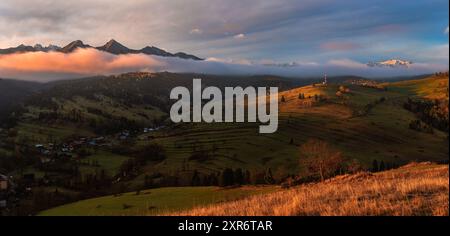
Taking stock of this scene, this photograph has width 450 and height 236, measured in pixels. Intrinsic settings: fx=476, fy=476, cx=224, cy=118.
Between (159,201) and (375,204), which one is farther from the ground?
(375,204)

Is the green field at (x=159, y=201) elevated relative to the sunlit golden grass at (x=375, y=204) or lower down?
→ lower down

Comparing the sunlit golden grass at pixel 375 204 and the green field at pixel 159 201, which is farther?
the green field at pixel 159 201

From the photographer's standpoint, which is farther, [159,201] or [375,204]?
[159,201]

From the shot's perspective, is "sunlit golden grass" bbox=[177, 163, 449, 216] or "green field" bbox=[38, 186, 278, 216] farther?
"green field" bbox=[38, 186, 278, 216]

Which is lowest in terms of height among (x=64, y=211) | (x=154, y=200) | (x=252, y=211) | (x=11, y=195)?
(x=11, y=195)

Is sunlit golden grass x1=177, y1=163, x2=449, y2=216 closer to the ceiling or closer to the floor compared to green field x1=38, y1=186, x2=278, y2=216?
closer to the ceiling
